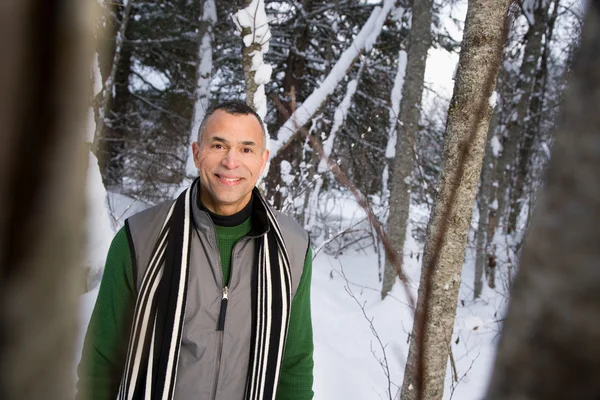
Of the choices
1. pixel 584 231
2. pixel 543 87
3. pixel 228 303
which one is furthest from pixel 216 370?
pixel 543 87

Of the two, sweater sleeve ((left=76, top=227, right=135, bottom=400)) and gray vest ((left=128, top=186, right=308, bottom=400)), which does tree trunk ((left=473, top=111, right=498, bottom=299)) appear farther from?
sweater sleeve ((left=76, top=227, right=135, bottom=400))

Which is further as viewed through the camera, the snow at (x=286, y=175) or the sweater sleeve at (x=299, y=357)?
the snow at (x=286, y=175)

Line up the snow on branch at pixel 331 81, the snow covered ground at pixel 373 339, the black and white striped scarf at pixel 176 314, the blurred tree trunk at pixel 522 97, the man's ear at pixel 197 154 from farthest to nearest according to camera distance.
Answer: the blurred tree trunk at pixel 522 97, the snow on branch at pixel 331 81, the snow covered ground at pixel 373 339, the man's ear at pixel 197 154, the black and white striped scarf at pixel 176 314

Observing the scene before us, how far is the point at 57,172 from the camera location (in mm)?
232

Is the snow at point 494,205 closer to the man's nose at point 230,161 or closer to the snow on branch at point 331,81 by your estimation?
the snow on branch at point 331,81

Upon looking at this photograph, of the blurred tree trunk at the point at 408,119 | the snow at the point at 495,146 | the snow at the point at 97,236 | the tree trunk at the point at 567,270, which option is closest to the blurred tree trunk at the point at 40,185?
the tree trunk at the point at 567,270

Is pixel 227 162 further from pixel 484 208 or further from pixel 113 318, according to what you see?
pixel 484 208

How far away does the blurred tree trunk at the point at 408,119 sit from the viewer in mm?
6344

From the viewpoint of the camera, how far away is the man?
1.59 metres

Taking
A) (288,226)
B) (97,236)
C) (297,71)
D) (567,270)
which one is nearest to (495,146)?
(297,71)

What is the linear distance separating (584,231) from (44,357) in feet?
0.82

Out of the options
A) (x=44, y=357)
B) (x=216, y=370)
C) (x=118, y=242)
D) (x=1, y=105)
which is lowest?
(x=216, y=370)

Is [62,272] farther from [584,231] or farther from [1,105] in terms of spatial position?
[584,231]

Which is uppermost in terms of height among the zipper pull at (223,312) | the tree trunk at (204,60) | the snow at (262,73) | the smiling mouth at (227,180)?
the tree trunk at (204,60)
